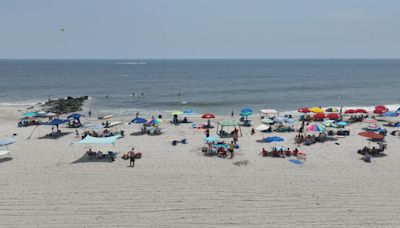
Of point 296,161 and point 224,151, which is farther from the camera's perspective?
point 224,151

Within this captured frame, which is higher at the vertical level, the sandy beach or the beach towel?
the beach towel

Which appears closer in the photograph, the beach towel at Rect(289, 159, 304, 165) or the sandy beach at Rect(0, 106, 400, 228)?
the sandy beach at Rect(0, 106, 400, 228)

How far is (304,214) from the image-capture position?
514 inches

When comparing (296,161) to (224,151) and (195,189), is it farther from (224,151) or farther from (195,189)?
(195,189)

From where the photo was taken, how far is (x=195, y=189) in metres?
15.5

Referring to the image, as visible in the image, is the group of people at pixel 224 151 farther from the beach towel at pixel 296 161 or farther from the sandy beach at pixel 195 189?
the beach towel at pixel 296 161

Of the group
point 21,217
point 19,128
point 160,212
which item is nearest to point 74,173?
point 21,217

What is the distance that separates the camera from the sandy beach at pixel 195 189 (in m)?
12.8

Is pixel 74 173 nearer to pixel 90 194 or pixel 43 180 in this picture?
pixel 43 180

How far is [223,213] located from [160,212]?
2530mm

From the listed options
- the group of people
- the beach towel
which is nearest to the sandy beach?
the beach towel

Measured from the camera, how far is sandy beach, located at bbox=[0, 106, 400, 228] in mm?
12773

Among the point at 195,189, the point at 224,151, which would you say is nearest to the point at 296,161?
the point at 224,151

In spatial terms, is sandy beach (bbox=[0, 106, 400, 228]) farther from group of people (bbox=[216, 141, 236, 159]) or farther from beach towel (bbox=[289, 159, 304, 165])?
group of people (bbox=[216, 141, 236, 159])
